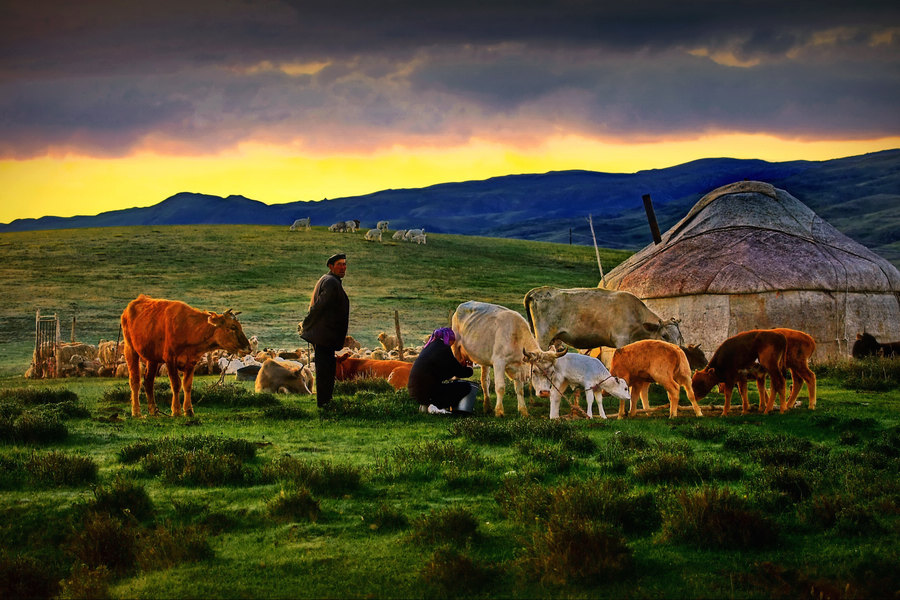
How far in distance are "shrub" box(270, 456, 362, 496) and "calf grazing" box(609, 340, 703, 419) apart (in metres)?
6.22

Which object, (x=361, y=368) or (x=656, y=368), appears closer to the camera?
(x=656, y=368)

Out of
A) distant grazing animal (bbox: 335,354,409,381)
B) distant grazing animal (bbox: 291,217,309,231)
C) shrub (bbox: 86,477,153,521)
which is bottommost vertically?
distant grazing animal (bbox: 335,354,409,381)

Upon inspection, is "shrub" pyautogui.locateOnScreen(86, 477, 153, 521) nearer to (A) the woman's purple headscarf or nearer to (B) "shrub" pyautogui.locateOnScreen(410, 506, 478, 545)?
(B) "shrub" pyautogui.locateOnScreen(410, 506, 478, 545)

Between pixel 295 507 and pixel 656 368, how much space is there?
7511 mm

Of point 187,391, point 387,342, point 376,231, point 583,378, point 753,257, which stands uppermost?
point 376,231

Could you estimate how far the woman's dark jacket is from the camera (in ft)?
42.6

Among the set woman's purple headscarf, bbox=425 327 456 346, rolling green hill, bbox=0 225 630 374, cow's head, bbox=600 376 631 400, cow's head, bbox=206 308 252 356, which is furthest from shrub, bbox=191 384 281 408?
rolling green hill, bbox=0 225 630 374

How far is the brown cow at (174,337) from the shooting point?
41.2 ft

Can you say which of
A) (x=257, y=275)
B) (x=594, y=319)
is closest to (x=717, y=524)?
(x=594, y=319)

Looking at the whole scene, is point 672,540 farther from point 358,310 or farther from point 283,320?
point 358,310

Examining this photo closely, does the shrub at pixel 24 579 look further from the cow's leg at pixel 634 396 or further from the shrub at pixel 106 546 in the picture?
the cow's leg at pixel 634 396

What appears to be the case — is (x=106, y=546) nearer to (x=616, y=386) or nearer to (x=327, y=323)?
(x=327, y=323)

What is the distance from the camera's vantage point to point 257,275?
60.5 metres

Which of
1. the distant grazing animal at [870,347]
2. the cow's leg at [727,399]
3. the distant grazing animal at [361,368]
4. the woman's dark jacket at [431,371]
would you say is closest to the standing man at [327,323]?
the woman's dark jacket at [431,371]
